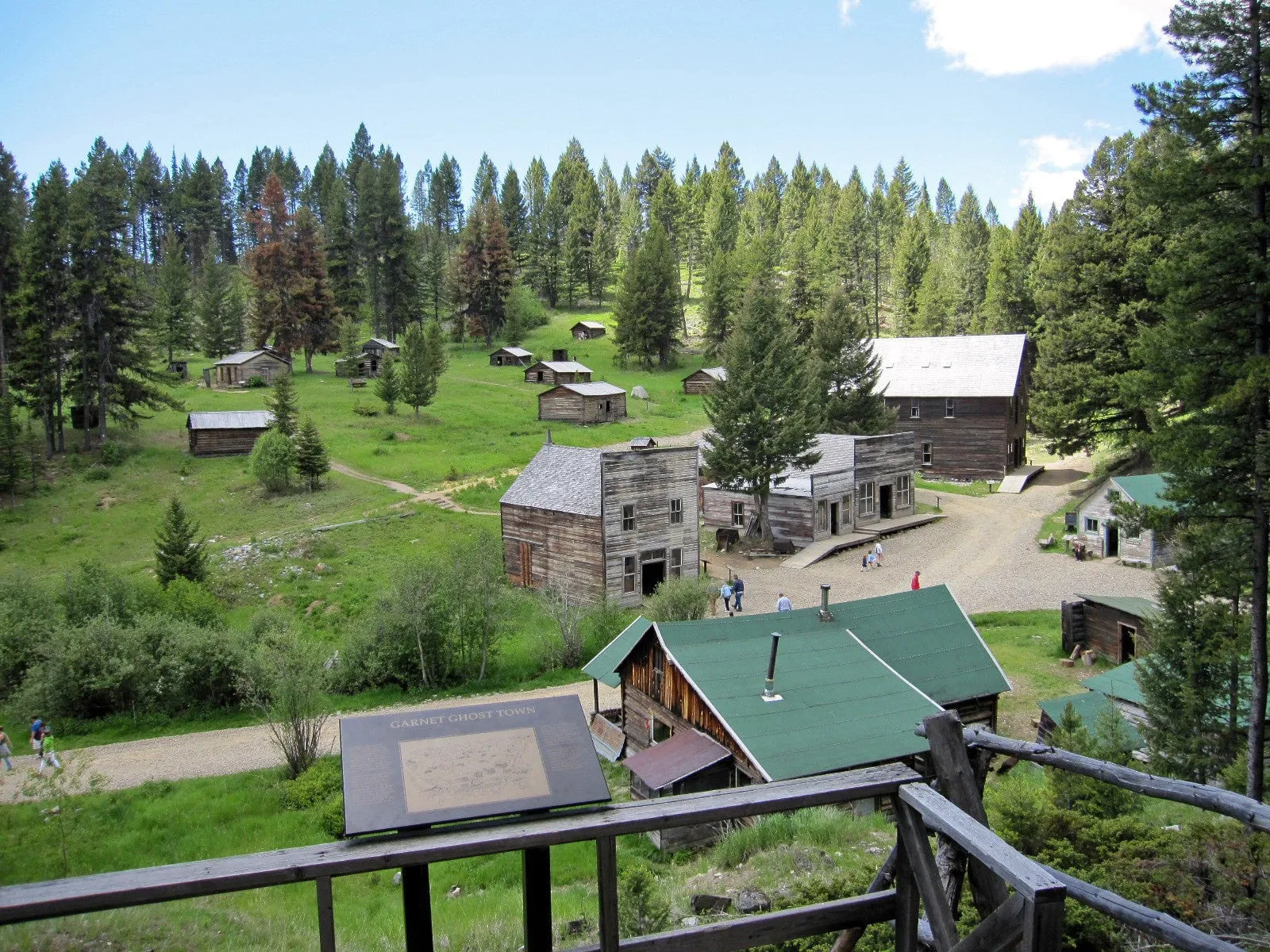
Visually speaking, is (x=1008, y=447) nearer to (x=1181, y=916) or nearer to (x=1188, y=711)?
(x=1188, y=711)

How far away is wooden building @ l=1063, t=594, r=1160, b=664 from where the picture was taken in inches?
1115

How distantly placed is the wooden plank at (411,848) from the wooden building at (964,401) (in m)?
53.4

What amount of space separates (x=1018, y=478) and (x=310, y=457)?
1656 inches

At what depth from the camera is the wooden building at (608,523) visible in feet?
120

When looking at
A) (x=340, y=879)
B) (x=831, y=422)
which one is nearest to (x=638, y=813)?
(x=340, y=879)

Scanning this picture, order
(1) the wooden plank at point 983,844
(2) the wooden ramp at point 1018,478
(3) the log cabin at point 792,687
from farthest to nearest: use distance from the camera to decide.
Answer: (2) the wooden ramp at point 1018,478, (3) the log cabin at point 792,687, (1) the wooden plank at point 983,844

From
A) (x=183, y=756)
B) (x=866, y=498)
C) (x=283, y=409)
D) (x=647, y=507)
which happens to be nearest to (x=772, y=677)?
(x=183, y=756)

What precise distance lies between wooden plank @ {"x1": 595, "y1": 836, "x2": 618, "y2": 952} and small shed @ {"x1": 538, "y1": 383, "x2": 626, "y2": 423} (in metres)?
62.0

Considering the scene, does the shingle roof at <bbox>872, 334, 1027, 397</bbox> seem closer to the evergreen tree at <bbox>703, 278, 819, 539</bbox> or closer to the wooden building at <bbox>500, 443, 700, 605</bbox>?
the evergreen tree at <bbox>703, 278, 819, 539</bbox>

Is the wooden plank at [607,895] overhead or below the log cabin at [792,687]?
overhead

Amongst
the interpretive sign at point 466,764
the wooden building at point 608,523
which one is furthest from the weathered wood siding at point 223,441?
the interpretive sign at point 466,764

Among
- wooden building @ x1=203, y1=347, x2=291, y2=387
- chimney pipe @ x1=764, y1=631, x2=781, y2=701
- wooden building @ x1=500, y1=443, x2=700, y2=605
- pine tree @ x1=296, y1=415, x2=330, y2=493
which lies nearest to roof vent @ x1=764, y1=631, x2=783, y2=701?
chimney pipe @ x1=764, y1=631, x2=781, y2=701

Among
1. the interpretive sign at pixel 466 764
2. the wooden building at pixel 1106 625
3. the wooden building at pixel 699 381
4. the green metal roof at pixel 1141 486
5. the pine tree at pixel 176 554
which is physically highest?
the interpretive sign at pixel 466 764

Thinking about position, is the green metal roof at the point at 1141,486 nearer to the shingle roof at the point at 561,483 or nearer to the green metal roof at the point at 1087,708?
the green metal roof at the point at 1087,708
